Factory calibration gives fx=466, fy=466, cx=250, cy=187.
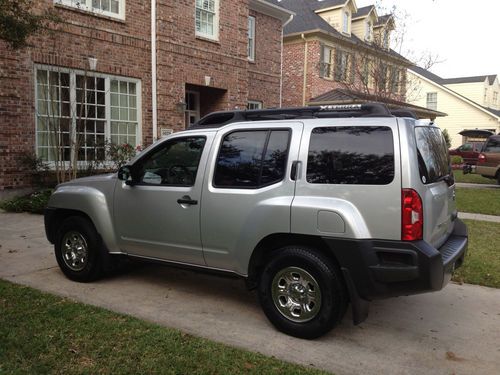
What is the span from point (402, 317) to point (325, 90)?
19.2 metres

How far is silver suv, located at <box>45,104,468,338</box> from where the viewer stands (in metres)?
3.56

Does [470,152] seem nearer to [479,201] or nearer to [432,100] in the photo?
[432,100]

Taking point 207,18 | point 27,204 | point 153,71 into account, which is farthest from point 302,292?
point 207,18

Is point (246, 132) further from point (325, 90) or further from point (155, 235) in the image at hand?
point (325, 90)

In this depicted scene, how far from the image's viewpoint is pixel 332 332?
4094 millimetres

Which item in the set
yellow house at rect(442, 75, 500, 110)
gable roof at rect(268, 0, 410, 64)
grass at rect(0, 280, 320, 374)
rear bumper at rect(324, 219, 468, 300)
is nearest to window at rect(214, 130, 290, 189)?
rear bumper at rect(324, 219, 468, 300)

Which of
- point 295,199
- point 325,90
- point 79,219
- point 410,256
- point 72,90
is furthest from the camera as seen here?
point 325,90

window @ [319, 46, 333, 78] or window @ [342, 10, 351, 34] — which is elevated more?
window @ [342, 10, 351, 34]

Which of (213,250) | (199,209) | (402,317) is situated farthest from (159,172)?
(402,317)

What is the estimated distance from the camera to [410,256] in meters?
3.47

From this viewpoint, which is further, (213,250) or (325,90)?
(325,90)

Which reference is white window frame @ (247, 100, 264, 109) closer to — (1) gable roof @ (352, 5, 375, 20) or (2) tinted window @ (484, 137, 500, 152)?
(2) tinted window @ (484, 137, 500, 152)

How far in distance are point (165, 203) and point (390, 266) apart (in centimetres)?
226

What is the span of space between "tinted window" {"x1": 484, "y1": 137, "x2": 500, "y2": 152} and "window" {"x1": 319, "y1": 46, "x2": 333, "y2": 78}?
27.9 ft
